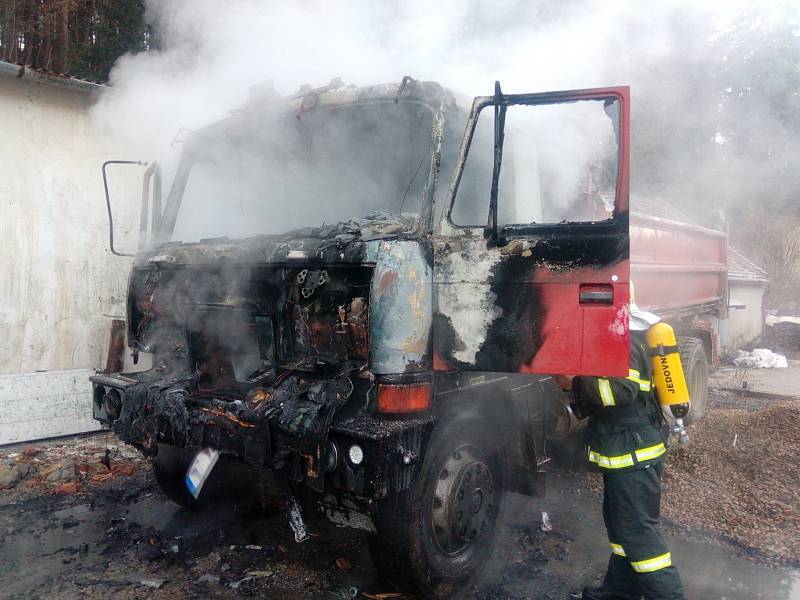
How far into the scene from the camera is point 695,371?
6.67 meters

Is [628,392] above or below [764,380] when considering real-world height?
above

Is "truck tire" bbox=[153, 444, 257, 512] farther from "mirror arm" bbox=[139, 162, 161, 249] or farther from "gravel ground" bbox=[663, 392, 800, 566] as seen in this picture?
"gravel ground" bbox=[663, 392, 800, 566]

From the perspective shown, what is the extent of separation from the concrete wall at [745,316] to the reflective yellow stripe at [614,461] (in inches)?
497

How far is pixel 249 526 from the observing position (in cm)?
415

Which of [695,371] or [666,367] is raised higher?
[666,367]

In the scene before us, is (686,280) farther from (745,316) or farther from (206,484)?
(745,316)

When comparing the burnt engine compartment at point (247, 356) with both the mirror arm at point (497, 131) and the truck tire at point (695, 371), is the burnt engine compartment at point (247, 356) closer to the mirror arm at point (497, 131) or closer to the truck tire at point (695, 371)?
the mirror arm at point (497, 131)

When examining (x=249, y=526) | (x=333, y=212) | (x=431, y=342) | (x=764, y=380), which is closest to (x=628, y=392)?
(x=431, y=342)

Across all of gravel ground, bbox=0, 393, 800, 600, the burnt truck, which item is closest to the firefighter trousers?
gravel ground, bbox=0, 393, 800, 600

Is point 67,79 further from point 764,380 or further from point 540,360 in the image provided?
point 764,380

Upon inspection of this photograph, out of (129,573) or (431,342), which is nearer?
(431,342)

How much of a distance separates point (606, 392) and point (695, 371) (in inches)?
176

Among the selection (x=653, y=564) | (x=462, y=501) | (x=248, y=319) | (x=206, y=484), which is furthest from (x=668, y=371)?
(x=206, y=484)

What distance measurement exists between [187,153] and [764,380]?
10780 millimetres
